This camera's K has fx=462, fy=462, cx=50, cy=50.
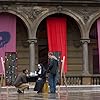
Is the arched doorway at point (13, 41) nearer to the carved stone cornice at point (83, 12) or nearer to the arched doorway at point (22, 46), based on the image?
the arched doorway at point (22, 46)

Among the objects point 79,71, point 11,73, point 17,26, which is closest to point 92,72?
point 79,71

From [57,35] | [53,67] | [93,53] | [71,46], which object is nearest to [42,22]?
[57,35]

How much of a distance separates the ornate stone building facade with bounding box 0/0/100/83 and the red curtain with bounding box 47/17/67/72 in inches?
22.1

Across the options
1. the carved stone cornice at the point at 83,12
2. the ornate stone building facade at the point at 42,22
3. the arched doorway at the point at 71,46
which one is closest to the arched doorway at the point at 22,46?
the ornate stone building facade at the point at 42,22

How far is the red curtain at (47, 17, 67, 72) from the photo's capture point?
3366 centimetres

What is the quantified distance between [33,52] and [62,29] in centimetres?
288

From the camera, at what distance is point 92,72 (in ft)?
117

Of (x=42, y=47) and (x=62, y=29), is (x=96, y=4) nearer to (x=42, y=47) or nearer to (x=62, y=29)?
(x=62, y=29)

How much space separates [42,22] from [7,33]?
10.8 ft

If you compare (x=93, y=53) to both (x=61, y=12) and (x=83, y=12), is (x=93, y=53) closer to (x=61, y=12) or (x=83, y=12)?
(x=83, y=12)

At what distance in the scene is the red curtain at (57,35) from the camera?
110 ft

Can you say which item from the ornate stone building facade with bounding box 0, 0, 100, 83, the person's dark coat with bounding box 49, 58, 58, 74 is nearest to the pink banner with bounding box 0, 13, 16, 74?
the ornate stone building facade with bounding box 0, 0, 100, 83

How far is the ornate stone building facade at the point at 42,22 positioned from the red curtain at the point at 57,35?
0.56 m

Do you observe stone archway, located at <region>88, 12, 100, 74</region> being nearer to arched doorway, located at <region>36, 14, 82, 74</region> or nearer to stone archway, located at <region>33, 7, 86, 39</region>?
arched doorway, located at <region>36, 14, 82, 74</region>
